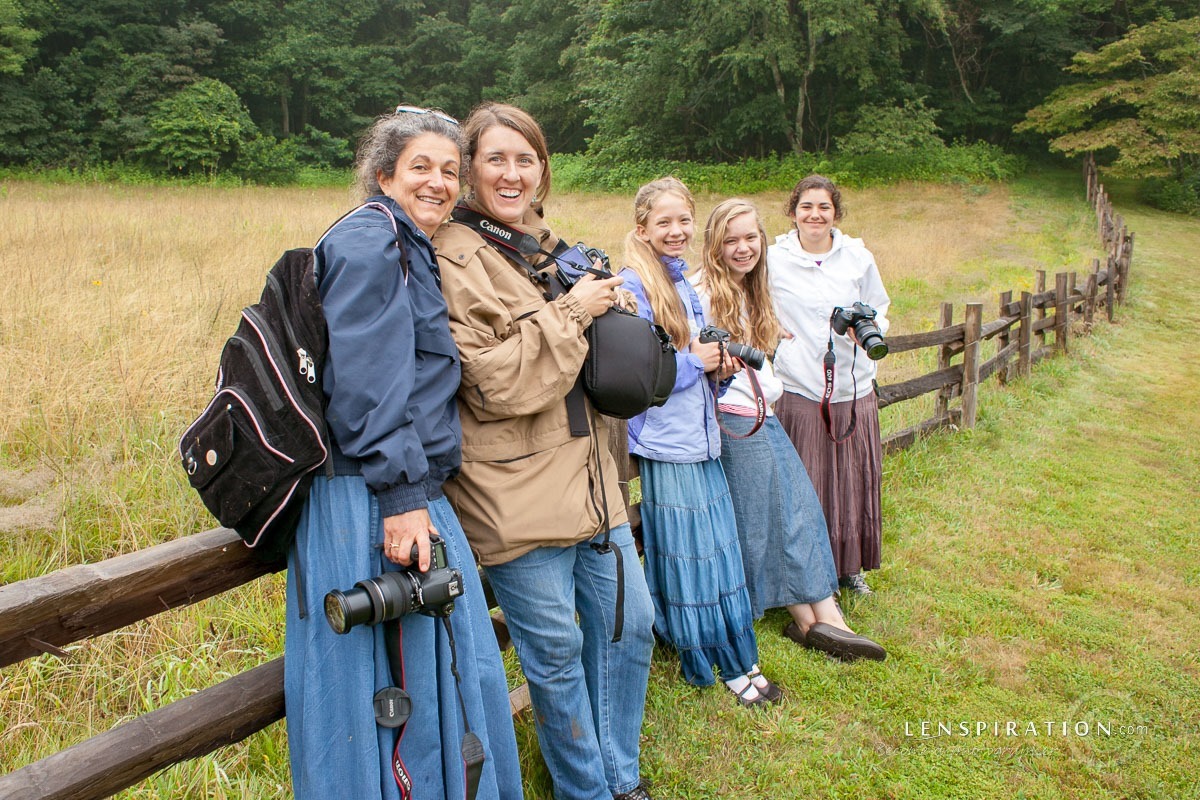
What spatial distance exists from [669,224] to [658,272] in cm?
18

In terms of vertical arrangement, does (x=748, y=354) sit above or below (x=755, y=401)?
above

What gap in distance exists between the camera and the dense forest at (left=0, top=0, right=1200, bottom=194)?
2952cm

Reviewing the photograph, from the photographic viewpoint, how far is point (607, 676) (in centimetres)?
249

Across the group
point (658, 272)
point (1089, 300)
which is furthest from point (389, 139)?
point (1089, 300)

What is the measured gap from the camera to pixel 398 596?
5.54 feet

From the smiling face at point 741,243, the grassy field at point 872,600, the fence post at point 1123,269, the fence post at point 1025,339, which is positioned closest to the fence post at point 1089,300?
A: the fence post at point 1123,269

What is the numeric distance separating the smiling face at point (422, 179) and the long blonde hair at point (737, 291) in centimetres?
154

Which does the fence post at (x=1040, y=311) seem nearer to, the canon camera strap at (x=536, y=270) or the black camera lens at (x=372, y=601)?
the canon camera strap at (x=536, y=270)

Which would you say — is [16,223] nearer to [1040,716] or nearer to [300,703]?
[300,703]

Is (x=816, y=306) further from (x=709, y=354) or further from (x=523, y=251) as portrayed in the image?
(x=523, y=251)

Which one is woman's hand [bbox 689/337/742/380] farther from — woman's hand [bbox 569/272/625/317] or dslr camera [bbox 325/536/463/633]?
dslr camera [bbox 325/536/463/633]

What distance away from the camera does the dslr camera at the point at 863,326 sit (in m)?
3.51

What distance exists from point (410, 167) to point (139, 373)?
10.8 ft


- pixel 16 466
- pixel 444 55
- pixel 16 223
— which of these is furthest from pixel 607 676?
pixel 444 55
